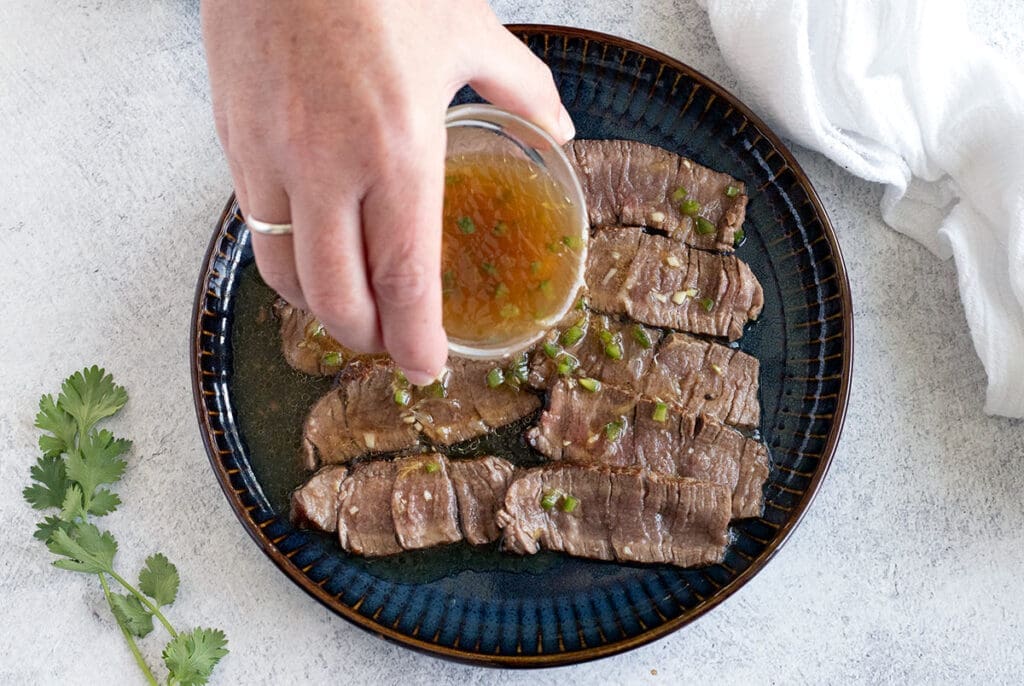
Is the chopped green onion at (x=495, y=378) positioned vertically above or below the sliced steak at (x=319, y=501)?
above

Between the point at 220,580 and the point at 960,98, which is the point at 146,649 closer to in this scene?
the point at 220,580

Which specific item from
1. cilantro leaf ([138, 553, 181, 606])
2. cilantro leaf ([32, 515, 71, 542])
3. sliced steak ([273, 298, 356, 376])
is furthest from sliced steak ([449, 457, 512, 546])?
cilantro leaf ([32, 515, 71, 542])

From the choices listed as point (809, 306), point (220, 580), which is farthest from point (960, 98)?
point (220, 580)

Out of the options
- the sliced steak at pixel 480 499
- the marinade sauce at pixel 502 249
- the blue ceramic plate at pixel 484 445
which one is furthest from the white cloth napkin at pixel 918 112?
the sliced steak at pixel 480 499

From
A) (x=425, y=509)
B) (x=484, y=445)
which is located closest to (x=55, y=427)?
(x=425, y=509)

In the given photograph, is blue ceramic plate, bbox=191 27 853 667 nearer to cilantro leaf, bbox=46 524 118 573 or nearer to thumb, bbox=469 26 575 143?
cilantro leaf, bbox=46 524 118 573

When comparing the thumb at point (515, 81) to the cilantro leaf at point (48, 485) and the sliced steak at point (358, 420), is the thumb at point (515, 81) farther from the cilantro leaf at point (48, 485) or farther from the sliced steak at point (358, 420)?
the cilantro leaf at point (48, 485)
